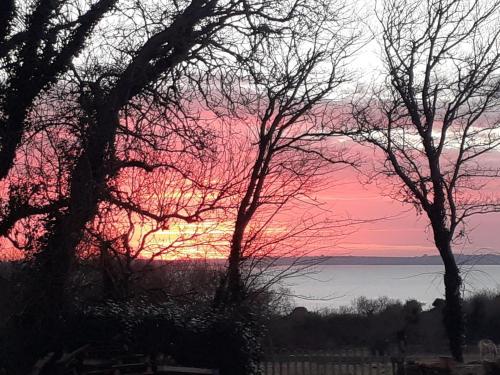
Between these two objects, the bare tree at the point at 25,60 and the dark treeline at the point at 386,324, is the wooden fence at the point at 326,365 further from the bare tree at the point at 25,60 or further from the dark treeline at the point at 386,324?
the dark treeline at the point at 386,324

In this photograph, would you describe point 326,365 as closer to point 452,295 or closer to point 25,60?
point 452,295

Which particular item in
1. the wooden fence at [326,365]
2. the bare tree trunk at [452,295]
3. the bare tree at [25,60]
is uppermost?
the bare tree at [25,60]

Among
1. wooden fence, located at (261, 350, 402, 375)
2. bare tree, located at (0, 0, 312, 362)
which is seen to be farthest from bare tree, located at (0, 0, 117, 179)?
wooden fence, located at (261, 350, 402, 375)

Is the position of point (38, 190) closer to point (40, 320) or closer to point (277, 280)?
point (40, 320)

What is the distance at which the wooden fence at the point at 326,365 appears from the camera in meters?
21.4

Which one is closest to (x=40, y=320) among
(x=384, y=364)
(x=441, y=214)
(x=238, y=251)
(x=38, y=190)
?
(x=38, y=190)

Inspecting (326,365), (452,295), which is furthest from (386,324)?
(326,365)

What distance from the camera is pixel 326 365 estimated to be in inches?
858

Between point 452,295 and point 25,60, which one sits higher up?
point 25,60

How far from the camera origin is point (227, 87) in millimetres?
17891

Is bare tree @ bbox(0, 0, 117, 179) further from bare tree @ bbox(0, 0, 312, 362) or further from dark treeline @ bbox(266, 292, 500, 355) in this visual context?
dark treeline @ bbox(266, 292, 500, 355)

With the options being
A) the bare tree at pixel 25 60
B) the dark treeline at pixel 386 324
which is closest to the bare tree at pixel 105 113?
the bare tree at pixel 25 60

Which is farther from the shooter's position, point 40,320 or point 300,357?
point 300,357

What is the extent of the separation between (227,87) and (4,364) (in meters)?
7.94
